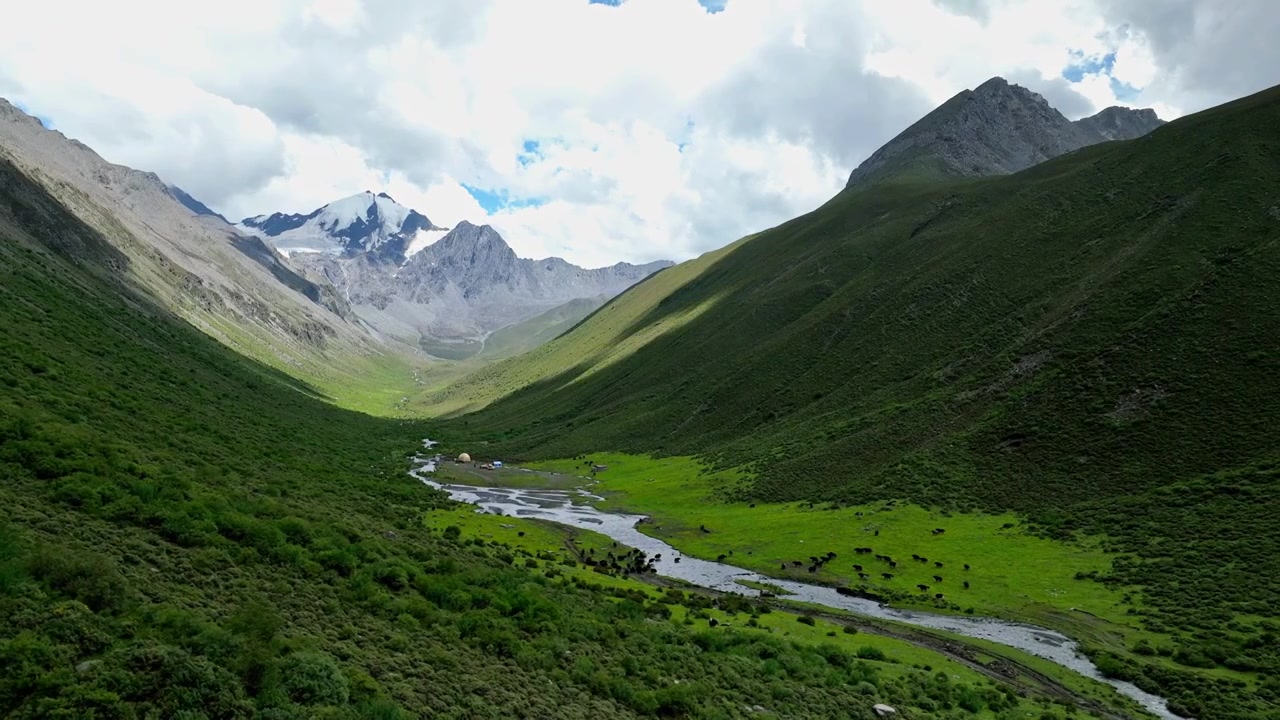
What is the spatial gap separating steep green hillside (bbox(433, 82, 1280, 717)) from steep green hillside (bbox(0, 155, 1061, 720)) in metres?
27.6

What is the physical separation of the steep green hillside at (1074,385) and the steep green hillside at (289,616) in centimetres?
2756

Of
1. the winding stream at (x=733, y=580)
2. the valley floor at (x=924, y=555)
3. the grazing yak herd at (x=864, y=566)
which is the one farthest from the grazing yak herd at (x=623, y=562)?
the grazing yak herd at (x=864, y=566)

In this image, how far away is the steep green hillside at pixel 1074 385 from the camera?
64.2m

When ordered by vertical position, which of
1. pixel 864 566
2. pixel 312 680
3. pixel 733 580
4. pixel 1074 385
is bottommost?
pixel 733 580

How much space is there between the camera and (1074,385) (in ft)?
→ 323

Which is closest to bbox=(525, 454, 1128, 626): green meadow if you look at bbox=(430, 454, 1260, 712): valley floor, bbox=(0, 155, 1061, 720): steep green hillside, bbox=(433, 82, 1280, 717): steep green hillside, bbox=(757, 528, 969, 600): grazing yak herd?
bbox=(430, 454, 1260, 712): valley floor

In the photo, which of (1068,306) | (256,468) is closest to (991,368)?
(1068,306)

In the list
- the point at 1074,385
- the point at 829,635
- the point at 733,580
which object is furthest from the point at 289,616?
the point at 1074,385

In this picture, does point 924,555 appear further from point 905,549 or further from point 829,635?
point 829,635

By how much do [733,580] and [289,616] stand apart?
166ft

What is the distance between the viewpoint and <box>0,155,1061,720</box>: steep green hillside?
57.6 feet

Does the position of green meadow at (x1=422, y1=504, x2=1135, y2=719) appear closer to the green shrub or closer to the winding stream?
the winding stream

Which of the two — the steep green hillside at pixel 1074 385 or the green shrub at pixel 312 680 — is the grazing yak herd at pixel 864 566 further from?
the green shrub at pixel 312 680

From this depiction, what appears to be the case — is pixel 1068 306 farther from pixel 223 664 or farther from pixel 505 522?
pixel 223 664
